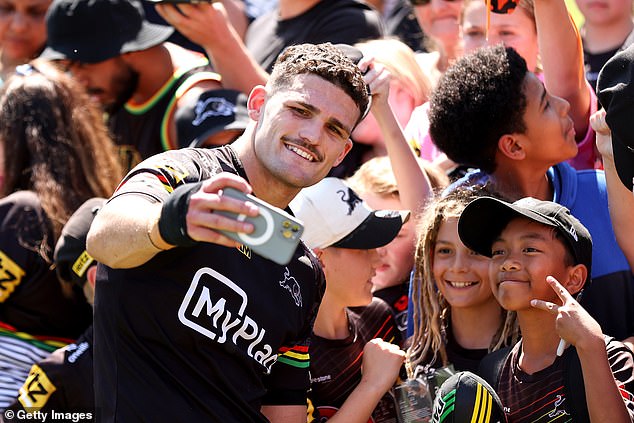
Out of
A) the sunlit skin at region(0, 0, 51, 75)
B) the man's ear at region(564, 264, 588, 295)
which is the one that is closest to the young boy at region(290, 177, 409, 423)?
the man's ear at region(564, 264, 588, 295)

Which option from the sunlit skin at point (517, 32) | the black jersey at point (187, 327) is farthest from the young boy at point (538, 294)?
the sunlit skin at point (517, 32)

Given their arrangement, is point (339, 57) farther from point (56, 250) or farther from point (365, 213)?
point (56, 250)

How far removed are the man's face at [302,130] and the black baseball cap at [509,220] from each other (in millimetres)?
537

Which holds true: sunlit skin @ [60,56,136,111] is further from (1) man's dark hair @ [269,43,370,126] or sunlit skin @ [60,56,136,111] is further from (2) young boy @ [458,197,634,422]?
(2) young boy @ [458,197,634,422]

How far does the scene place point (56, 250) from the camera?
4328 mm

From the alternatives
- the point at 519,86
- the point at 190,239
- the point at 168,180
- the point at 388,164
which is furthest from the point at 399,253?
the point at 190,239

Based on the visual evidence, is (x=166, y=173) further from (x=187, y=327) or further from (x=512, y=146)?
(x=512, y=146)

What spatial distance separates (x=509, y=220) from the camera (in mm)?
3398

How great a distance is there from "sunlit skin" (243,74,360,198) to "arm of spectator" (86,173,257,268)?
1.81 feet

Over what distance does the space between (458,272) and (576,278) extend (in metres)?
0.55

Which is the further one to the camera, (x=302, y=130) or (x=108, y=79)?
(x=108, y=79)

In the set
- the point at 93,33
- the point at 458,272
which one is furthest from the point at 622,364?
the point at 93,33

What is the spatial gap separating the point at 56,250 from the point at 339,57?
171 cm

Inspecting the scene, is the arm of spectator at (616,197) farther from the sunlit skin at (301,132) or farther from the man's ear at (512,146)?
the sunlit skin at (301,132)
